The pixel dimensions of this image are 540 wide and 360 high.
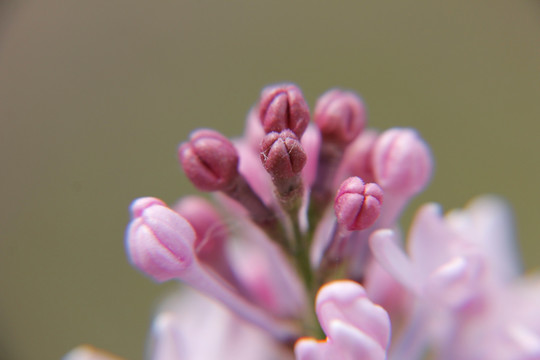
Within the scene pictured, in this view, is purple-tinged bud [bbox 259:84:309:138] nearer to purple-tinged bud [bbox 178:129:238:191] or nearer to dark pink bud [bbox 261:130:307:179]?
dark pink bud [bbox 261:130:307:179]

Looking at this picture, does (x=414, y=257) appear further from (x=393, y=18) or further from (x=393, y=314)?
(x=393, y=18)

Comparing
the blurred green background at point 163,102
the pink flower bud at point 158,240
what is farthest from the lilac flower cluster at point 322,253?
the blurred green background at point 163,102

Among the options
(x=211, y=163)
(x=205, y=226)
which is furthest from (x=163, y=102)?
(x=211, y=163)

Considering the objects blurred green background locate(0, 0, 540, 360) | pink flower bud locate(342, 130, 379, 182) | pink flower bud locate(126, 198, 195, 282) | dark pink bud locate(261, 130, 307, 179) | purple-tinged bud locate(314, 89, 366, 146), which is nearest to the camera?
dark pink bud locate(261, 130, 307, 179)

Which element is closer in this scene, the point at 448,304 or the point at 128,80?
the point at 448,304

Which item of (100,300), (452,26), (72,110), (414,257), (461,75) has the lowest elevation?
(100,300)

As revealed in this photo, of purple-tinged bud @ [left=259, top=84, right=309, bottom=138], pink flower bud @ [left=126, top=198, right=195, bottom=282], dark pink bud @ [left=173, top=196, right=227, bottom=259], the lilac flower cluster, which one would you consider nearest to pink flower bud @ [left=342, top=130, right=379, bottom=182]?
the lilac flower cluster

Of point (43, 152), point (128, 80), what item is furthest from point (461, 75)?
point (43, 152)

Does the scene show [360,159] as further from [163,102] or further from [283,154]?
[163,102]
